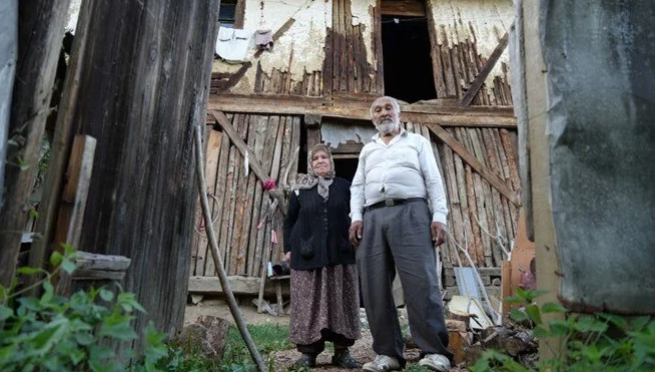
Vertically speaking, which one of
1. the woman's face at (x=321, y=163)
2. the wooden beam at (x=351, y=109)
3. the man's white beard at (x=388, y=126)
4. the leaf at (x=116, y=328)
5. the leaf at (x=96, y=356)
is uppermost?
the wooden beam at (x=351, y=109)

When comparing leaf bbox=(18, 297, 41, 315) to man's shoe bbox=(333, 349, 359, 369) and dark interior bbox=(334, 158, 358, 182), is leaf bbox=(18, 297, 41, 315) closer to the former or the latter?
man's shoe bbox=(333, 349, 359, 369)

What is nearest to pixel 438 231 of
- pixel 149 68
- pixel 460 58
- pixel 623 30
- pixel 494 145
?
pixel 623 30

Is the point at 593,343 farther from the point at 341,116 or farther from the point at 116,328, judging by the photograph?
the point at 341,116

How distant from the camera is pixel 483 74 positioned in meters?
9.24

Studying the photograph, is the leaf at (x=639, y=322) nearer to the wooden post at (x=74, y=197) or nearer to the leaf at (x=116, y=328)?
the leaf at (x=116, y=328)

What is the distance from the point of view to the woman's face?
4.45 metres

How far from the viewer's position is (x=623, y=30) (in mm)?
2404

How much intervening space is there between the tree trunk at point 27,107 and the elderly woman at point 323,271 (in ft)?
8.57

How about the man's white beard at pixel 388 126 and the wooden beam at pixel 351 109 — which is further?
the wooden beam at pixel 351 109

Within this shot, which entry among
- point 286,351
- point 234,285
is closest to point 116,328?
point 286,351

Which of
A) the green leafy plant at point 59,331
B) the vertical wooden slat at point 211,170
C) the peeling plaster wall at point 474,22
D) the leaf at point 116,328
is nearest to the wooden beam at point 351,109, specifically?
the vertical wooden slat at point 211,170

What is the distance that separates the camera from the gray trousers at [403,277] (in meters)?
3.58

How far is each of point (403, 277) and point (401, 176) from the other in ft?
2.26

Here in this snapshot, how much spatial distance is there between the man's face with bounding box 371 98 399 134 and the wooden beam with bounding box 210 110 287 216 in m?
4.15
